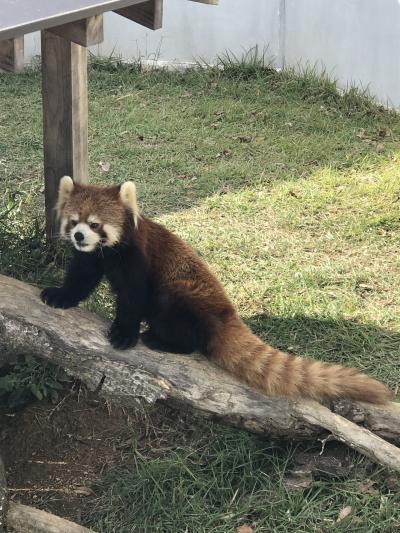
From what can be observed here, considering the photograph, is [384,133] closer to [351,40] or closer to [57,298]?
[351,40]

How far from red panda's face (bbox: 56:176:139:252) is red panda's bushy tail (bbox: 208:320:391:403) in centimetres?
68

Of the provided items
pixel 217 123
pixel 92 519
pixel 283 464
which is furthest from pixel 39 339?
pixel 217 123

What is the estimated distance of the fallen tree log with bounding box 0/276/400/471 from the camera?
9.41 feet

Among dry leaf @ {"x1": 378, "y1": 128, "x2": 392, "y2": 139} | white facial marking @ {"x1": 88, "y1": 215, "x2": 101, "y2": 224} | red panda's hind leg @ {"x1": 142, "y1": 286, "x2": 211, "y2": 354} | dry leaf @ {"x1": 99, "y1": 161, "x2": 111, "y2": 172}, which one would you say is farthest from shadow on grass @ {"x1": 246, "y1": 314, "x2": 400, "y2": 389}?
dry leaf @ {"x1": 378, "y1": 128, "x2": 392, "y2": 139}

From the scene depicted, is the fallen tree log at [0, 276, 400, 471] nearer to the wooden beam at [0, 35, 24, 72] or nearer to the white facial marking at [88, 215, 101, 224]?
the white facial marking at [88, 215, 101, 224]

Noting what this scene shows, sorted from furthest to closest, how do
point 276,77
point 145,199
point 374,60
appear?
point 276,77, point 374,60, point 145,199

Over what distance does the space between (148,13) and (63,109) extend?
2.49 feet

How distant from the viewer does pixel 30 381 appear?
3.39 metres

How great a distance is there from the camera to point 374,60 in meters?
6.76

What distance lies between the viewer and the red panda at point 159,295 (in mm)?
2945

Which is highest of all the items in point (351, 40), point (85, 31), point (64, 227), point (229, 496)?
point (85, 31)

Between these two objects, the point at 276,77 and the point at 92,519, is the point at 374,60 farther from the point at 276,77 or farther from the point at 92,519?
the point at 92,519

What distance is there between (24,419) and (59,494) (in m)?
0.48

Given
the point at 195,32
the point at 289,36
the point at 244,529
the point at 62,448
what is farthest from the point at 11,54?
the point at 195,32
